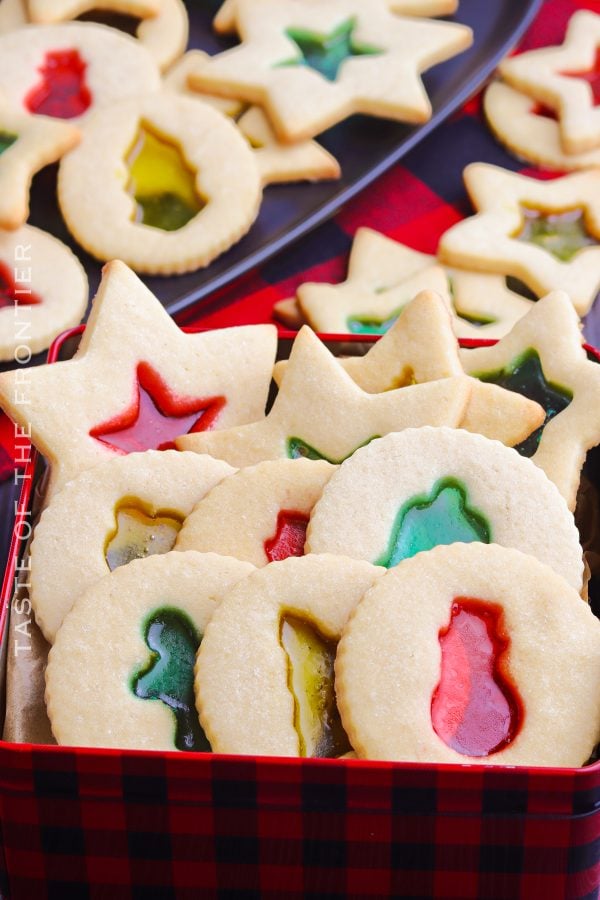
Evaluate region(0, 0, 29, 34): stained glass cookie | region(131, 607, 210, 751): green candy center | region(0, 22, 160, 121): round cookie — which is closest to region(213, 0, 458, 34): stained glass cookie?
region(0, 22, 160, 121): round cookie

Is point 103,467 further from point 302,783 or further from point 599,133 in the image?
point 599,133

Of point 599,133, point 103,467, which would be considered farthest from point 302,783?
point 599,133

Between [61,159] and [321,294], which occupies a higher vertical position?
[61,159]

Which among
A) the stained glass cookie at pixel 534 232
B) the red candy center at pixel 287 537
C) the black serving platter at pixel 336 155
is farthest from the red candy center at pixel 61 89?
the red candy center at pixel 287 537

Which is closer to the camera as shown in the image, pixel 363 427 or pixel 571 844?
pixel 571 844

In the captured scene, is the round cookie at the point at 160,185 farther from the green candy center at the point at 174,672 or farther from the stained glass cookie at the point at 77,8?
the green candy center at the point at 174,672

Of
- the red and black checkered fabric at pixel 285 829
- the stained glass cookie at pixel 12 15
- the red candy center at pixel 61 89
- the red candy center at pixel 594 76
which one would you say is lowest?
the red and black checkered fabric at pixel 285 829

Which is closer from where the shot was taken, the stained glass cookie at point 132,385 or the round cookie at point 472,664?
the round cookie at point 472,664
